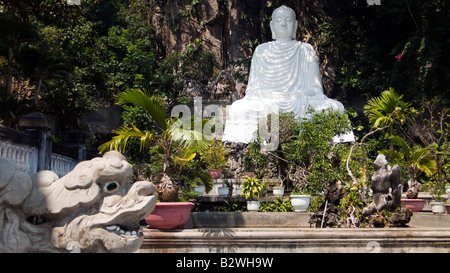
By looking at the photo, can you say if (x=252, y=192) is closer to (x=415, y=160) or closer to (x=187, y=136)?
(x=187, y=136)

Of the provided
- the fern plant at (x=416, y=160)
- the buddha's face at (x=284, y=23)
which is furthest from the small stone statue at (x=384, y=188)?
the buddha's face at (x=284, y=23)

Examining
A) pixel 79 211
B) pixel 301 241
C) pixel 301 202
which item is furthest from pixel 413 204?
pixel 79 211

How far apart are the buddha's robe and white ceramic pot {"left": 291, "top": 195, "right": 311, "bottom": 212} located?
4044 mm

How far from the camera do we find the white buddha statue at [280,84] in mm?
11109

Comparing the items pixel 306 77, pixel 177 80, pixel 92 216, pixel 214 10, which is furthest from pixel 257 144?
pixel 214 10

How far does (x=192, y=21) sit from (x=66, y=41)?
171 inches

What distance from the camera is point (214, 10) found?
→ 16.9 meters

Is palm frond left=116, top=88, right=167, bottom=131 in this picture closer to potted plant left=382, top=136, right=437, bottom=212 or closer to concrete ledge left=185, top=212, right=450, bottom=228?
concrete ledge left=185, top=212, right=450, bottom=228

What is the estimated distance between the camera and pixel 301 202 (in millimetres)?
6805

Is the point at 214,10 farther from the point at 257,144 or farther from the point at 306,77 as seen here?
the point at 257,144

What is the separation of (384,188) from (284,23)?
780cm

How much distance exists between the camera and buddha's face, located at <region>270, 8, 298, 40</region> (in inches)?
500

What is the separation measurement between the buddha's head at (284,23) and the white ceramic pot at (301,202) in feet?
22.5

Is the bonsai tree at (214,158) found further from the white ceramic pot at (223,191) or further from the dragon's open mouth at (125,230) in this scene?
the dragon's open mouth at (125,230)
